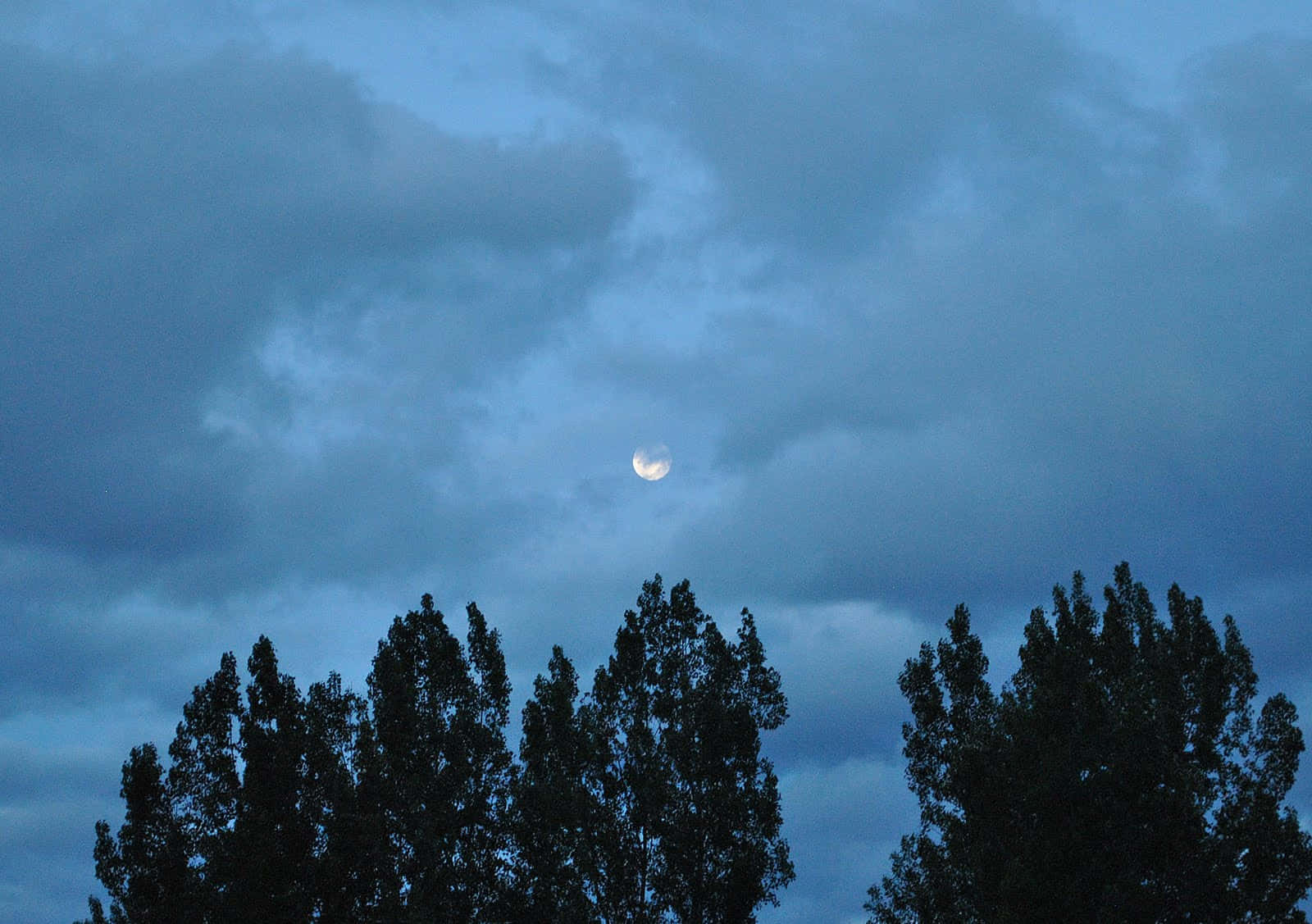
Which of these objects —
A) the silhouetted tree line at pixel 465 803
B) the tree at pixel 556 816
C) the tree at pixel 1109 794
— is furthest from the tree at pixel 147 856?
the tree at pixel 1109 794

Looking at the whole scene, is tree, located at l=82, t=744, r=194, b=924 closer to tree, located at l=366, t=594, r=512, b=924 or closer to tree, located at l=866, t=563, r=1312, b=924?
tree, located at l=366, t=594, r=512, b=924

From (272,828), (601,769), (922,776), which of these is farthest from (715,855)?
(272,828)

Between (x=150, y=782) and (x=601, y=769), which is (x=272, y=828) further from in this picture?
(x=601, y=769)

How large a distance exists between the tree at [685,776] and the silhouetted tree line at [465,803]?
0.07 meters

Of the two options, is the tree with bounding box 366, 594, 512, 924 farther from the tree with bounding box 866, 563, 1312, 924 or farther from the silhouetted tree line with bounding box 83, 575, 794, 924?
the tree with bounding box 866, 563, 1312, 924

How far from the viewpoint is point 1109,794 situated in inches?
2069

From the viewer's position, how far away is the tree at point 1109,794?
5134 centimetres

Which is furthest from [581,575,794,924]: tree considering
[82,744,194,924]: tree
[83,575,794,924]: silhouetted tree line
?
[82,744,194,924]: tree

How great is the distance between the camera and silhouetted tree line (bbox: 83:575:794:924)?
5581cm

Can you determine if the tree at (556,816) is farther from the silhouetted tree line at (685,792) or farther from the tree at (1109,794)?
the tree at (1109,794)

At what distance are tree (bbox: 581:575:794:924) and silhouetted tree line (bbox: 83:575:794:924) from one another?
0.07m

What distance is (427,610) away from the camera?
65000 millimetres

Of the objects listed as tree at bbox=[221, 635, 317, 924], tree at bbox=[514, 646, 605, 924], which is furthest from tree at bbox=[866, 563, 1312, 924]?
tree at bbox=[221, 635, 317, 924]

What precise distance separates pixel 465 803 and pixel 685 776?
9.37 m
